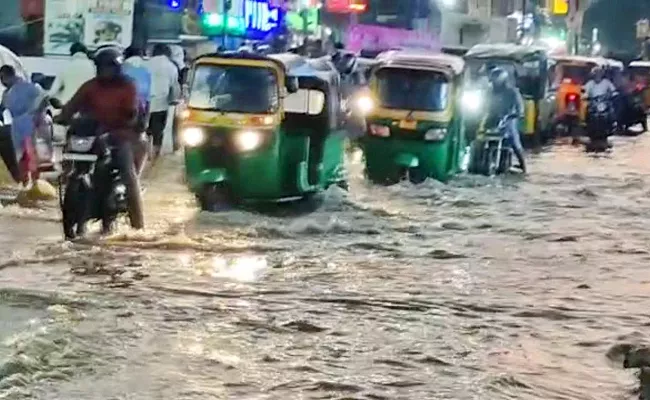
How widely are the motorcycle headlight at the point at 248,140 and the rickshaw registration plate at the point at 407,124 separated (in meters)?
4.20

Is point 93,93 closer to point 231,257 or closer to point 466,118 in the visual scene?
point 231,257

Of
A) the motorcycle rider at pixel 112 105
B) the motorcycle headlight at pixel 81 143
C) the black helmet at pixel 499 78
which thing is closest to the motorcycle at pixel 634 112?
the black helmet at pixel 499 78

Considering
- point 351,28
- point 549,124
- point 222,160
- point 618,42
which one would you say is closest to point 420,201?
point 222,160

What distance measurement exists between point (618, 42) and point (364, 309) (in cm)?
6917

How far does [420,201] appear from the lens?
16594 millimetres

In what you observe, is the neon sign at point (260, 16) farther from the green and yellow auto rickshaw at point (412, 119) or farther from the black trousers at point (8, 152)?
the black trousers at point (8, 152)

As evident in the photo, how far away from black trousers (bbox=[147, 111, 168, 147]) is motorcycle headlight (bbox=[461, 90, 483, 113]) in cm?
434

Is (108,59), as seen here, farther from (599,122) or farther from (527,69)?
(599,122)

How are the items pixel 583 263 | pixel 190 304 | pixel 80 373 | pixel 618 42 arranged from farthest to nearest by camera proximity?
pixel 618 42
pixel 583 263
pixel 190 304
pixel 80 373

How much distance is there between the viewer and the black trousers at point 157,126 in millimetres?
19347

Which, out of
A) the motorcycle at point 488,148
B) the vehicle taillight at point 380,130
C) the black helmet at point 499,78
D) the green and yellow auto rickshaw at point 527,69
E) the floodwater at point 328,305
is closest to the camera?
the floodwater at point 328,305

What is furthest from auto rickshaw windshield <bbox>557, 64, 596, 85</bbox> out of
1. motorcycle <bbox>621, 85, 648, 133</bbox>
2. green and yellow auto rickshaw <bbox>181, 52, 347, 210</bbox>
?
green and yellow auto rickshaw <bbox>181, 52, 347, 210</bbox>

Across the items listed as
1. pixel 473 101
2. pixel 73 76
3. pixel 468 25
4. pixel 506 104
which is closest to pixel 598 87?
pixel 473 101

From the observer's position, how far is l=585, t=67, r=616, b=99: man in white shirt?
29.7m
